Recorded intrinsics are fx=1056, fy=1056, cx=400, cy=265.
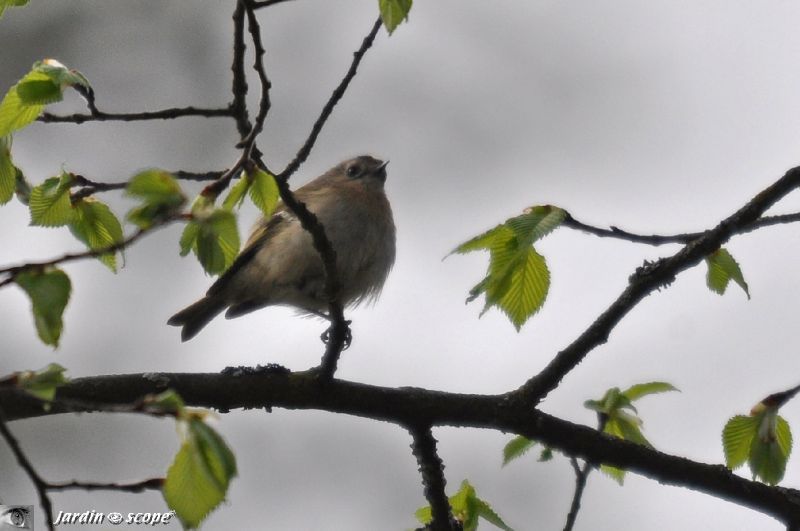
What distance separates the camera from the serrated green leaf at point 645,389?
411cm

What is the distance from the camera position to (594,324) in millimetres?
4055

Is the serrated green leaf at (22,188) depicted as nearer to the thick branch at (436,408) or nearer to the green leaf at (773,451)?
the thick branch at (436,408)

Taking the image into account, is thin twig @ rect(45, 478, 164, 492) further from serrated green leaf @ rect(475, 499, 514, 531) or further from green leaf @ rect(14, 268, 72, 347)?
serrated green leaf @ rect(475, 499, 514, 531)

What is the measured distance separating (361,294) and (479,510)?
10.2 ft

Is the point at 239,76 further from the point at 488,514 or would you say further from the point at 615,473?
the point at 615,473

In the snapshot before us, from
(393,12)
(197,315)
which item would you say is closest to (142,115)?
(393,12)

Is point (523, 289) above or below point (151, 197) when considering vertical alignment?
above

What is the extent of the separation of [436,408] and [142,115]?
180cm

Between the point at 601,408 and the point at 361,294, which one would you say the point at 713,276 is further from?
the point at 361,294

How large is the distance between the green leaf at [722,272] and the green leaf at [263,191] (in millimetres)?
1569

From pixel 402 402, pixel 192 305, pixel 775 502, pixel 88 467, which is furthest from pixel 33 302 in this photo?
pixel 88 467

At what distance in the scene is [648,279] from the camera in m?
3.93

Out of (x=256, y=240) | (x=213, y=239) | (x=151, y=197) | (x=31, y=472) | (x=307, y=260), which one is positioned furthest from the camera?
(x=256, y=240)

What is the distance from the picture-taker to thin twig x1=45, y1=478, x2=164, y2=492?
2.47 m
